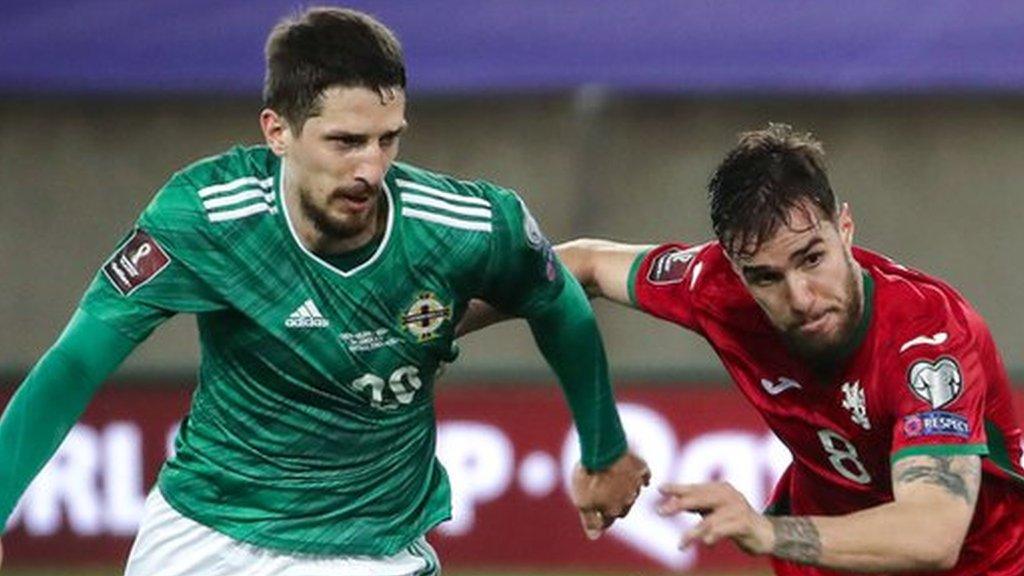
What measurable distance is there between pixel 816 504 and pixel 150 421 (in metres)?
5.05

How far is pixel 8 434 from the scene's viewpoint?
17.9ft

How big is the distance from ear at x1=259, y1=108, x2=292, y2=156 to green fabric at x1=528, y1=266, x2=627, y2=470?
2.51ft

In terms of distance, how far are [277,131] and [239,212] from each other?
0.20 m

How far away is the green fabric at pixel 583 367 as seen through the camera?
6.11 meters

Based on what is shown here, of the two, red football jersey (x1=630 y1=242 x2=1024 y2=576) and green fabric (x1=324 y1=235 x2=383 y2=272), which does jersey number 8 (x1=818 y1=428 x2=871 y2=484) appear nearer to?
red football jersey (x1=630 y1=242 x2=1024 y2=576)

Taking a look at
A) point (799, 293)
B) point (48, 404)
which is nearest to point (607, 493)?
point (799, 293)

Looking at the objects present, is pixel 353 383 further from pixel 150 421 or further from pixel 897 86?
pixel 897 86

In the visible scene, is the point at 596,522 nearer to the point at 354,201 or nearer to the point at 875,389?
the point at 875,389

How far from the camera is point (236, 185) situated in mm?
5738

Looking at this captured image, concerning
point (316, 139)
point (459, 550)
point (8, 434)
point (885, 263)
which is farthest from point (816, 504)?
point (459, 550)

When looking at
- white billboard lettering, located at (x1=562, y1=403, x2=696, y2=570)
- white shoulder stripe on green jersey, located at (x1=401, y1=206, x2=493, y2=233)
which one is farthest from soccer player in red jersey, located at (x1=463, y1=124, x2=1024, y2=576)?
white billboard lettering, located at (x1=562, y1=403, x2=696, y2=570)

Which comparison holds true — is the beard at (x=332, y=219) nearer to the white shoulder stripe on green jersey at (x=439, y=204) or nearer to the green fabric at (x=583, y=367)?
the white shoulder stripe on green jersey at (x=439, y=204)

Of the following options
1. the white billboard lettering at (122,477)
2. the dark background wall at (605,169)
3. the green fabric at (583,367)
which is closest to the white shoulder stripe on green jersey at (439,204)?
the green fabric at (583,367)

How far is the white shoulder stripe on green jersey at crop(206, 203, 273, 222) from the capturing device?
18.6ft
